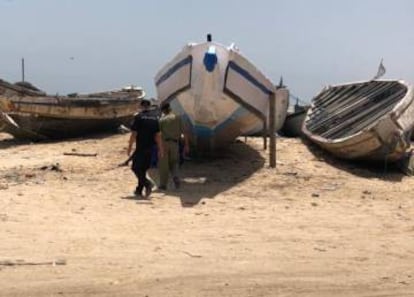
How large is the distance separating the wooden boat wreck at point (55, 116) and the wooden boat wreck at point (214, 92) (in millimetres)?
5721

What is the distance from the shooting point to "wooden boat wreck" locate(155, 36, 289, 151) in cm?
1354

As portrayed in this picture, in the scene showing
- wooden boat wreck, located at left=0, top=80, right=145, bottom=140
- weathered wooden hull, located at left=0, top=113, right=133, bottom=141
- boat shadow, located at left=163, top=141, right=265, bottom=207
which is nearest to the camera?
boat shadow, located at left=163, top=141, right=265, bottom=207

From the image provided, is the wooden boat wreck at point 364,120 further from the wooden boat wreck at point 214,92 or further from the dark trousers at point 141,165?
the dark trousers at point 141,165

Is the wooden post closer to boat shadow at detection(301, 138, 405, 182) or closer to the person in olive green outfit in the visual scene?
boat shadow at detection(301, 138, 405, 182)

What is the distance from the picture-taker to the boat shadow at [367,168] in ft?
47.1

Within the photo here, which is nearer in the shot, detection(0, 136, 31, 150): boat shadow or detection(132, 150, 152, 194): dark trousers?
detection(132, 150, 152, 194): dark trousers

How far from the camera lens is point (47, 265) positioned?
6.62 meters

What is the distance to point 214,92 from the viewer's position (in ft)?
44.4

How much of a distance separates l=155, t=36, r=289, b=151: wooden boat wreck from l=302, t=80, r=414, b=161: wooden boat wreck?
207 centimetres

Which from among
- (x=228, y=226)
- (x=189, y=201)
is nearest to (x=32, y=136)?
(x=189, y=201)

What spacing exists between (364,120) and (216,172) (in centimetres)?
472

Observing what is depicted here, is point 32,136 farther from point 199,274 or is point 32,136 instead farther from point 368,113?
point 199,274

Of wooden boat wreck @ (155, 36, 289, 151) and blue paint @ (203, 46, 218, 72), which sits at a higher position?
blue paint @ (203, 46, 218, 72)

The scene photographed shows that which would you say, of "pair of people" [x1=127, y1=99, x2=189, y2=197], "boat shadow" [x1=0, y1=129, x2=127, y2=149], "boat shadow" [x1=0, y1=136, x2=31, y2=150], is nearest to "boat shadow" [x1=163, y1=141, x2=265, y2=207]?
"pair of people" [x1=127, y1=99, x2=189, y2=197]
